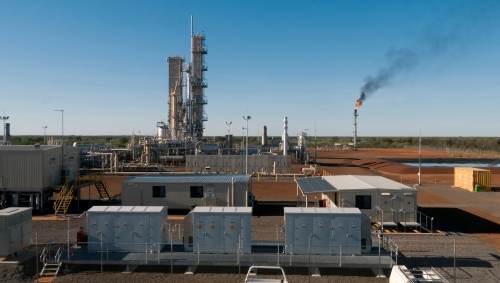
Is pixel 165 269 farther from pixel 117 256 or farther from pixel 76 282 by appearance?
pixel 76 282

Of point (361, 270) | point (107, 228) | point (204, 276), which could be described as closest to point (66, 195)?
point (107, 228)

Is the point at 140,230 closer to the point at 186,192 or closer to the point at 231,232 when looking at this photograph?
the point at 231,232

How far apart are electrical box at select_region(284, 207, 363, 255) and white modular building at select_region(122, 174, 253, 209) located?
8.57m

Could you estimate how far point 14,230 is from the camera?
608 inches

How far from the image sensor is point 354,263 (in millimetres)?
13852

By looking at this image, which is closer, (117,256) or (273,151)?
(117,256)

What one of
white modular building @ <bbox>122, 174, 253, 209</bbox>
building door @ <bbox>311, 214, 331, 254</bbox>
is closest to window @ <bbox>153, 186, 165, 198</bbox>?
white modular building @ <bbox>122, 174, 253, 209</bbox>

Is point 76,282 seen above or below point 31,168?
below

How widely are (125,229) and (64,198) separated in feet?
39.0

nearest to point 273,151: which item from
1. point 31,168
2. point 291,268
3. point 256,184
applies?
point 256,184

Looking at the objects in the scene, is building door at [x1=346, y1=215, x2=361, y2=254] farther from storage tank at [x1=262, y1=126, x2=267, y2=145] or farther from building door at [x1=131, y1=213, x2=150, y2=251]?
storage tank at [x1=262, y1=126, x2=267, y2=145]

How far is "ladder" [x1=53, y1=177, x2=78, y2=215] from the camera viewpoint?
24666 millimetres

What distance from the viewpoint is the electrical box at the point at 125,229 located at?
15.1 meters

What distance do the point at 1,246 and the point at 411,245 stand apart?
15.4 metres
